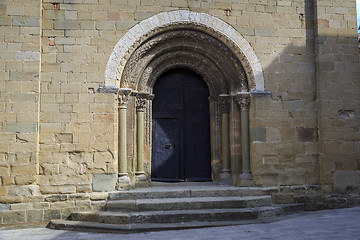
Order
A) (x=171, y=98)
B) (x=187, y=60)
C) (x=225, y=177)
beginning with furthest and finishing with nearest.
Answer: (x=171, y=98)
(x=187, y=60)
(x=225, y=177)

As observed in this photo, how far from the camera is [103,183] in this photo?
5.95 meters

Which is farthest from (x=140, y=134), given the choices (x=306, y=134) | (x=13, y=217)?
(x=306, y=134)

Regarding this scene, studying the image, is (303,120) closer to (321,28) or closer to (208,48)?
(321,28)

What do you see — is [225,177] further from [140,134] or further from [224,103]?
[140,134]

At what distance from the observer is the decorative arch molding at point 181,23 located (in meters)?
6.17

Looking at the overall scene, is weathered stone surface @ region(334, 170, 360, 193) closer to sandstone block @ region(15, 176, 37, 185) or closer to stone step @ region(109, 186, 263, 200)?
stone step @ region(109, 186, 263, 200)

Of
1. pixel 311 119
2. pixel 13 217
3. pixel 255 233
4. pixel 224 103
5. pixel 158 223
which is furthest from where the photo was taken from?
pixel 224 103

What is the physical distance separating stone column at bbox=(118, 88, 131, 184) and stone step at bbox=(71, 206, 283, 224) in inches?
30.0

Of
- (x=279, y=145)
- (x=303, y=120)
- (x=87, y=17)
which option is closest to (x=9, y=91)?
(x=87, y=17)

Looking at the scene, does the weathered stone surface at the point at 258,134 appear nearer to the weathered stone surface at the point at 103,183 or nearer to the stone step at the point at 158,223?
the stone step at the point at 158,223

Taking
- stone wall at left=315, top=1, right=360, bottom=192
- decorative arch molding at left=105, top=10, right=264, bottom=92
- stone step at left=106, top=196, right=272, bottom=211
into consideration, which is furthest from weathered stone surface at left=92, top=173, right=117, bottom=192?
stone wall at left=315, top=1, right=360, bottom=192

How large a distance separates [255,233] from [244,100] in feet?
8.60

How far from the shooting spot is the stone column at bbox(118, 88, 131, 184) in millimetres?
6137

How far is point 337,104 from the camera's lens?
21.4ft
